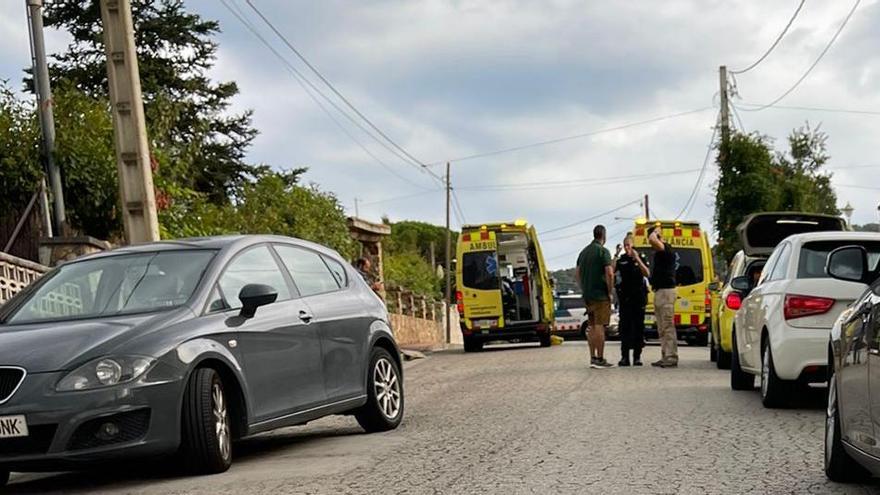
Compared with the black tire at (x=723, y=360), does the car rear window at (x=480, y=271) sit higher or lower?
higher

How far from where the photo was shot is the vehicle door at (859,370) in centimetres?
608

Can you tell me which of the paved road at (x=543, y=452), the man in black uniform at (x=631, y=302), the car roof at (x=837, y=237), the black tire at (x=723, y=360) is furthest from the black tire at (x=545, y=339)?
the car roof at (x=837, y=237)

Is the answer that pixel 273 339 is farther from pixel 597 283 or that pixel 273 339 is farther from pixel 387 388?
pixel 597 283

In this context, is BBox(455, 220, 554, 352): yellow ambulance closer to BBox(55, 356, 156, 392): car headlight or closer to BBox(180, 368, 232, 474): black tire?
BBox(180, 368, 232, 474): black tire

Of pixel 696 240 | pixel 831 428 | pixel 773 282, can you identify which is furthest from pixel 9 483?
pixel 696 240

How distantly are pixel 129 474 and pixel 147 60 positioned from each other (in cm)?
3589

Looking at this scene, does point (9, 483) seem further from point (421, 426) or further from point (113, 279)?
point (421, 426)

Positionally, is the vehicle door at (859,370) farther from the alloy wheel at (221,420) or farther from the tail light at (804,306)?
the tail light at (804,306)

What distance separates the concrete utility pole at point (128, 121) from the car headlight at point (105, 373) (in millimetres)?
9878

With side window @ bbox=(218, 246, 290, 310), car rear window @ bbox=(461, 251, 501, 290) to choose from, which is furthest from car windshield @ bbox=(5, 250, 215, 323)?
car rear window @ bbox=(461, 251, 501, 290)

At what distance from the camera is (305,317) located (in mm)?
9242

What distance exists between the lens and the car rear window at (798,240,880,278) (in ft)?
36.3

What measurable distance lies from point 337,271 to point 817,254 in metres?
4.10

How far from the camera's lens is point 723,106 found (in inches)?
1655
